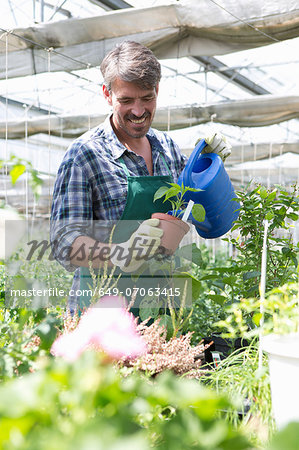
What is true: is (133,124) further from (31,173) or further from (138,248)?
(31,173)

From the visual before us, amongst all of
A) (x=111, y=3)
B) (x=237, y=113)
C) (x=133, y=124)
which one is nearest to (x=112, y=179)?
(x=133, y=124)

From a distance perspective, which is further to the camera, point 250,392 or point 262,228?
point 262,228

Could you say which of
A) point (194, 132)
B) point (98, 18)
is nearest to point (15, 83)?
point (194, 132)

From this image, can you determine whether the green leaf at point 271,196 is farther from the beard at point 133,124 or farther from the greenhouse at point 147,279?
the beard at point 133,124

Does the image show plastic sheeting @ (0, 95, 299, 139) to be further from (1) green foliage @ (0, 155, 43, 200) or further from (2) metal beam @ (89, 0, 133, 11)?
(1) green foliage @ (0, 155, 43, 200)

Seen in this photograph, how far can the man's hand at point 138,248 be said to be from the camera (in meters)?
1.32

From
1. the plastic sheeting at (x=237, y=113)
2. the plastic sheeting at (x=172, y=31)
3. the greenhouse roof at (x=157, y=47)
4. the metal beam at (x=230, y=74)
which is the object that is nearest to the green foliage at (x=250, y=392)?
the greenhouse roof at (x=157, y=47)

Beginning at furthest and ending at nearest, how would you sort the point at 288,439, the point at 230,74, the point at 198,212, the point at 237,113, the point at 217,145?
the point at 230,74
the point at 237,113
the point at 217,145
the point at 198,212
the point at 288,439

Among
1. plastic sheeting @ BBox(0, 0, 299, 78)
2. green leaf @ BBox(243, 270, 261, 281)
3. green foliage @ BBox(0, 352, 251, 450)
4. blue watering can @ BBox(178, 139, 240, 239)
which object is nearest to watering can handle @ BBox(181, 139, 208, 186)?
blue watering can @ BBox(178, 139, 240, 239)

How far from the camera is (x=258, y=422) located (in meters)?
0.78

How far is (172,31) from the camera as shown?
11.1ft

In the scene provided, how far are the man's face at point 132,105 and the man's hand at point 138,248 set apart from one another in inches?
15.6

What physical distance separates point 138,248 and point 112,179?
296mm

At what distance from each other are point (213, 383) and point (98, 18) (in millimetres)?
2956
